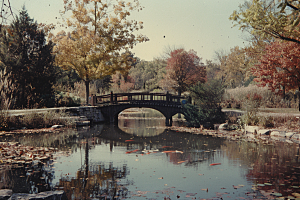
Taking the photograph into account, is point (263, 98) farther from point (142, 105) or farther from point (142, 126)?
point (142, 126)

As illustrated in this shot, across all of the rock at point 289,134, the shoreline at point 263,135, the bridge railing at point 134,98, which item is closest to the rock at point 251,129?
the shoreline at point 263,135

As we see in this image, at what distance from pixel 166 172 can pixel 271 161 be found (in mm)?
4073

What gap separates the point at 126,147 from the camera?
1320 centimetres

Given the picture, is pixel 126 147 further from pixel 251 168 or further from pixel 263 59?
pixel 263 59

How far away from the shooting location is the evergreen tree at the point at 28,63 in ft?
73.8

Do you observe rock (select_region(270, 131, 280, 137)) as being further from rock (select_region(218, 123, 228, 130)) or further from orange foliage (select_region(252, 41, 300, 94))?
orange foliage (select_region(252, 41, 300, 94))

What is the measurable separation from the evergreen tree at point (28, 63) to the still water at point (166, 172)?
10.1 m

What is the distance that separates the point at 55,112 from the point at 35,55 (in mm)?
7204

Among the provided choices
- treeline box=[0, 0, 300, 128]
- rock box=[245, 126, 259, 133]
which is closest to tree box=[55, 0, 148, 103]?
treeline box=[0, 0, 300, 128]

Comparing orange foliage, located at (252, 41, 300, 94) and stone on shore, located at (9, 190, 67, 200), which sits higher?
orange foliage, located at (252, 41, 300, 94)

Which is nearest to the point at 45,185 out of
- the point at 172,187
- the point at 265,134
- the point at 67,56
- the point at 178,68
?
the point at 172,187

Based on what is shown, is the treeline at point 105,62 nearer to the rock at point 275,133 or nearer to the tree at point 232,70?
the rock at point 275,133

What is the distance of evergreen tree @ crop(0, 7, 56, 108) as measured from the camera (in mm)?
22505

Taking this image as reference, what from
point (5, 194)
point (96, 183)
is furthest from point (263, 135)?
point (5, 194)
